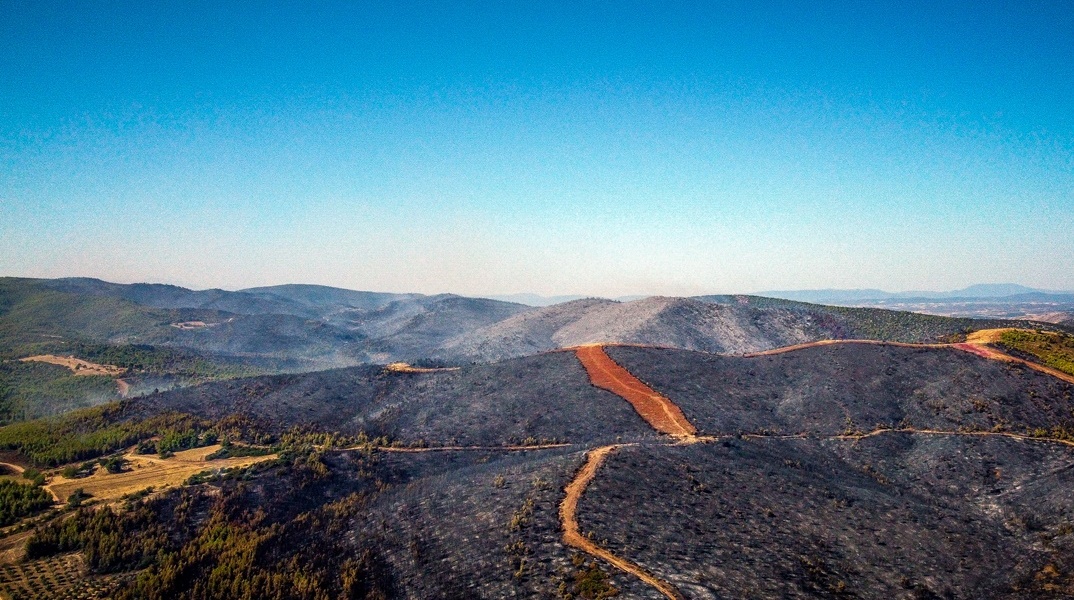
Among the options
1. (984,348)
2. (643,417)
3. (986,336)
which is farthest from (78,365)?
(986,336)

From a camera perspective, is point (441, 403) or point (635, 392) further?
point (441, 403)

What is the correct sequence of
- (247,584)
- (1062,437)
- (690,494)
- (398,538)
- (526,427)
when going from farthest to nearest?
(526,427) < (1062,437) < (690,494) < (398,538) < (247,584)

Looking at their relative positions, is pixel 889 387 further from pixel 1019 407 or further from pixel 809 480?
pixel 809 480

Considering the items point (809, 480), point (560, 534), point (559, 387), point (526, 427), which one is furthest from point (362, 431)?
point (809, 480)

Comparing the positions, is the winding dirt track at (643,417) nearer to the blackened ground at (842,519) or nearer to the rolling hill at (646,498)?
the rolling hill at (646,498)

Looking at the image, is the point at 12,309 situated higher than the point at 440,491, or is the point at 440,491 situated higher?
the point at 12,309

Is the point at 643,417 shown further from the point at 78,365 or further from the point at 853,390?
the point at 78,365

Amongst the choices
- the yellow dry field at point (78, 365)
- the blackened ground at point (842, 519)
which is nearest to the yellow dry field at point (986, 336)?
the blackened ground at point (842, 519)
